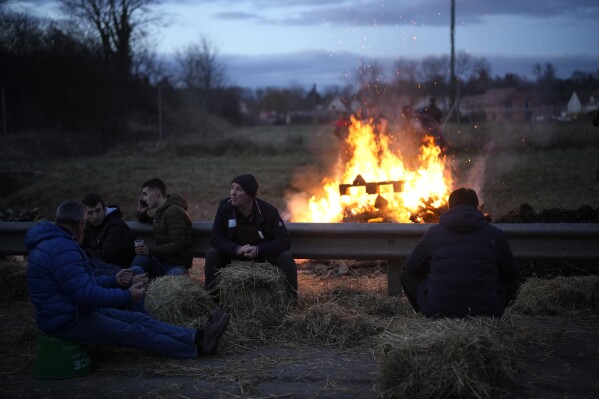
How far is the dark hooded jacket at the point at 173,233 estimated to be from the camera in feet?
26.6

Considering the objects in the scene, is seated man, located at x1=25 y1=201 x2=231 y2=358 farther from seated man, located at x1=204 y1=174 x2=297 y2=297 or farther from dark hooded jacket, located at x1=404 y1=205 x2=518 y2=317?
dark hooded jacket, located at x1=404 y1=205 x2=518 y2=317

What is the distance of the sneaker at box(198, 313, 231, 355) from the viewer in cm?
633

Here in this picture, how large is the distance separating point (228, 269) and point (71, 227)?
1.98m

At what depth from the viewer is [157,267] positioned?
26.6ft

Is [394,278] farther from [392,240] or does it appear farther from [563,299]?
[563,299]

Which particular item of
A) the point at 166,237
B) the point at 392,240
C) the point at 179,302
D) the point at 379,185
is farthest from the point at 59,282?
the point at 379,185

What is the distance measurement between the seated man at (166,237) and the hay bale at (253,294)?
948 millimetres

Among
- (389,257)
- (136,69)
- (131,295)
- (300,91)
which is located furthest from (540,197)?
(300,91)

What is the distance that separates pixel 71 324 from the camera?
5848 millimetres

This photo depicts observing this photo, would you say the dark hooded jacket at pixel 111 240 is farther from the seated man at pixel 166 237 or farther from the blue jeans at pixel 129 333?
the blue jeans at pixel 129 333

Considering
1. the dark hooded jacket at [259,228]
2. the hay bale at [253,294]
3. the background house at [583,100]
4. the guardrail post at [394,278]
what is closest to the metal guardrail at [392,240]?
the guardrail post at [394,278]

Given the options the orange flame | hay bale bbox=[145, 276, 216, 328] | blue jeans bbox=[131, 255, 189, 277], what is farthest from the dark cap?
the orange flame

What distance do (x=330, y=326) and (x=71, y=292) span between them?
247cm

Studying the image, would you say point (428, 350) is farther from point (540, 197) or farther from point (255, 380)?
point (540, 197)
